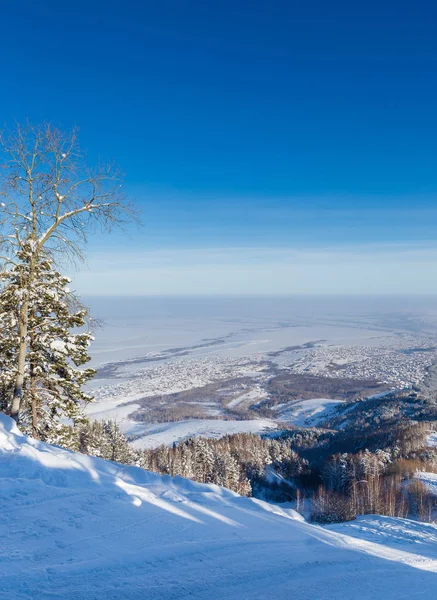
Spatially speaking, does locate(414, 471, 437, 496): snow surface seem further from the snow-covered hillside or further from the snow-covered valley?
the snow-covered valley

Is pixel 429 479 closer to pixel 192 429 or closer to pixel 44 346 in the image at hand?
pixel 44 346

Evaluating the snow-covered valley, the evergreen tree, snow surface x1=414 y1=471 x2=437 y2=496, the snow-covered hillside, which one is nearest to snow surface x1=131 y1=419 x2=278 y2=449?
the snow-covered valley

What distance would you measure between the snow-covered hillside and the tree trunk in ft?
12.6

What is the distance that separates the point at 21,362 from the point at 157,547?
7.96 m

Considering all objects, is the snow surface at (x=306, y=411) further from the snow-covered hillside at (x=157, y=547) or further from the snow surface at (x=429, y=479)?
the snow-covered hillside at (x=157, y=547)

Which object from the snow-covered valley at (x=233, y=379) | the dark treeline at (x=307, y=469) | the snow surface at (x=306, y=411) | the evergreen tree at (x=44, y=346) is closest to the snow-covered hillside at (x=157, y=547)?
the evergreen tree at (x=44, y=346)

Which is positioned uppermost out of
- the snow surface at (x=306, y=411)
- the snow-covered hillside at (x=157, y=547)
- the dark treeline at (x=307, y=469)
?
the snow-covered hillside at (x=157, y=547)

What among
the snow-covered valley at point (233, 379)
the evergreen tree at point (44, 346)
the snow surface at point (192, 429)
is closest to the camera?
the evergreen tree at point (44, 346)

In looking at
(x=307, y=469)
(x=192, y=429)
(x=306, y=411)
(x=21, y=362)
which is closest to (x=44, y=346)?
(x=21, y=362)

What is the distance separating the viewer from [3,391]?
11.0 metres

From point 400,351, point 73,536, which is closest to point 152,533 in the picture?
point 73,536

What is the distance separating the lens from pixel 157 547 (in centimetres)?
421

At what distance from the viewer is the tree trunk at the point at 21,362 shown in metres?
10.1

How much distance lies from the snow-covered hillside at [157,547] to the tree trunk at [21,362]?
3847 mm
